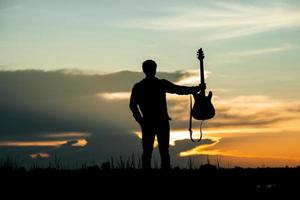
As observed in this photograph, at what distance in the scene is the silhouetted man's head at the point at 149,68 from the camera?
13953 millimetres

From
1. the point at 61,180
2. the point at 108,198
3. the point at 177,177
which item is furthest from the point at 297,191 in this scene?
the point at 61,180

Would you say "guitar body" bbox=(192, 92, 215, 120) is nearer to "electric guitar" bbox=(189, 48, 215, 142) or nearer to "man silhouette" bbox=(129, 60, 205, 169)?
"electric guitar" bbox=(189, 48, 215, 142)

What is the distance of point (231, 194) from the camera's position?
35.7 ft

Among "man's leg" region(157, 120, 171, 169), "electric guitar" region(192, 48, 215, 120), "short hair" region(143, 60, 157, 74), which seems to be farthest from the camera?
"electric guitar" region(192, 48, 215, 120)

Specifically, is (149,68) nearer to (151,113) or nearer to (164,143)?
(151,113)

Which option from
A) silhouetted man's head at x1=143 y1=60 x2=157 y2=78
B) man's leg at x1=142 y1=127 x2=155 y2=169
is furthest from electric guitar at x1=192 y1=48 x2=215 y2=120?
man's leg at x1=142 y1=127 x2=155 y2=169

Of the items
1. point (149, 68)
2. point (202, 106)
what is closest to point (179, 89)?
point (202, 106)

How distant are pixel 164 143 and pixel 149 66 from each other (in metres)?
1.85

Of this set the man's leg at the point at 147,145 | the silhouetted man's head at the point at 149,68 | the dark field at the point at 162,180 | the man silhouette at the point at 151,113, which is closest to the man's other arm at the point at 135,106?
the man silhouette at the point at 151,113

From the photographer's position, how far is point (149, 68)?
13984 millimetres

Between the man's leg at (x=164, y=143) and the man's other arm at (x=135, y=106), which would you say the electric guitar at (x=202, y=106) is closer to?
the man's leg at (x=164, y=143)

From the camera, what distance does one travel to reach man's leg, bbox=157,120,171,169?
14117 millimetres

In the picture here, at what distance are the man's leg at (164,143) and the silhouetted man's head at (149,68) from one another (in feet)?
3.90

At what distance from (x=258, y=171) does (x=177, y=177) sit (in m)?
2.46
